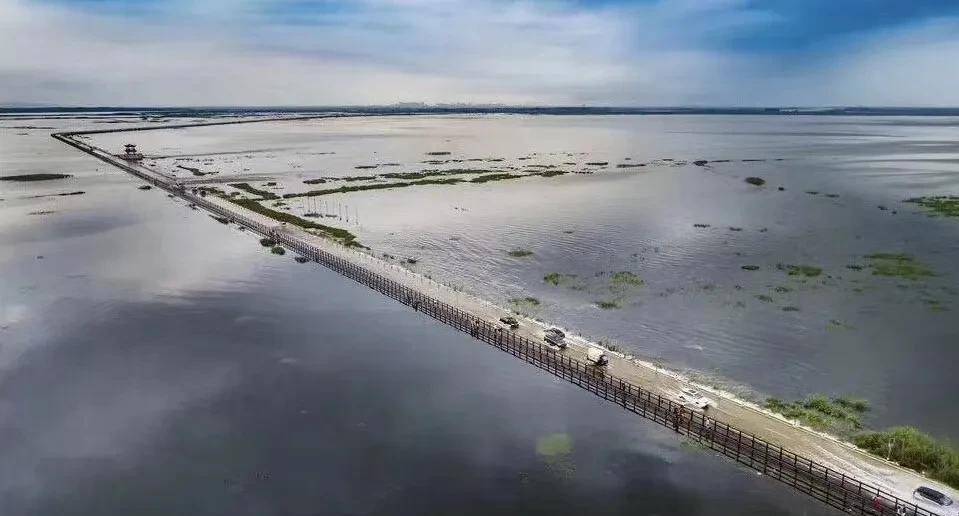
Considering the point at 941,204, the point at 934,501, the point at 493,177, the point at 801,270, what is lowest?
the point at 934,501

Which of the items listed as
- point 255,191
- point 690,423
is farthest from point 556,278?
point 255,191

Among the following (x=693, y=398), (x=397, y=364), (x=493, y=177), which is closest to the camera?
(x=693, y=398)

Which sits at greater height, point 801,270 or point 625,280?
point 801,270

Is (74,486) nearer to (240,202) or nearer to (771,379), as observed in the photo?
(771,379)

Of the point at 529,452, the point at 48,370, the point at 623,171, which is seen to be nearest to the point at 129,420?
the point at 48,370

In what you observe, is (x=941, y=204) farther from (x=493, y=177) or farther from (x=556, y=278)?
(x=493, y=177)

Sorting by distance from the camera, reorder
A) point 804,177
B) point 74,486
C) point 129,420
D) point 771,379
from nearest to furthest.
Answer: point 74,486, point 129,420, point 771,379, point 804,177
